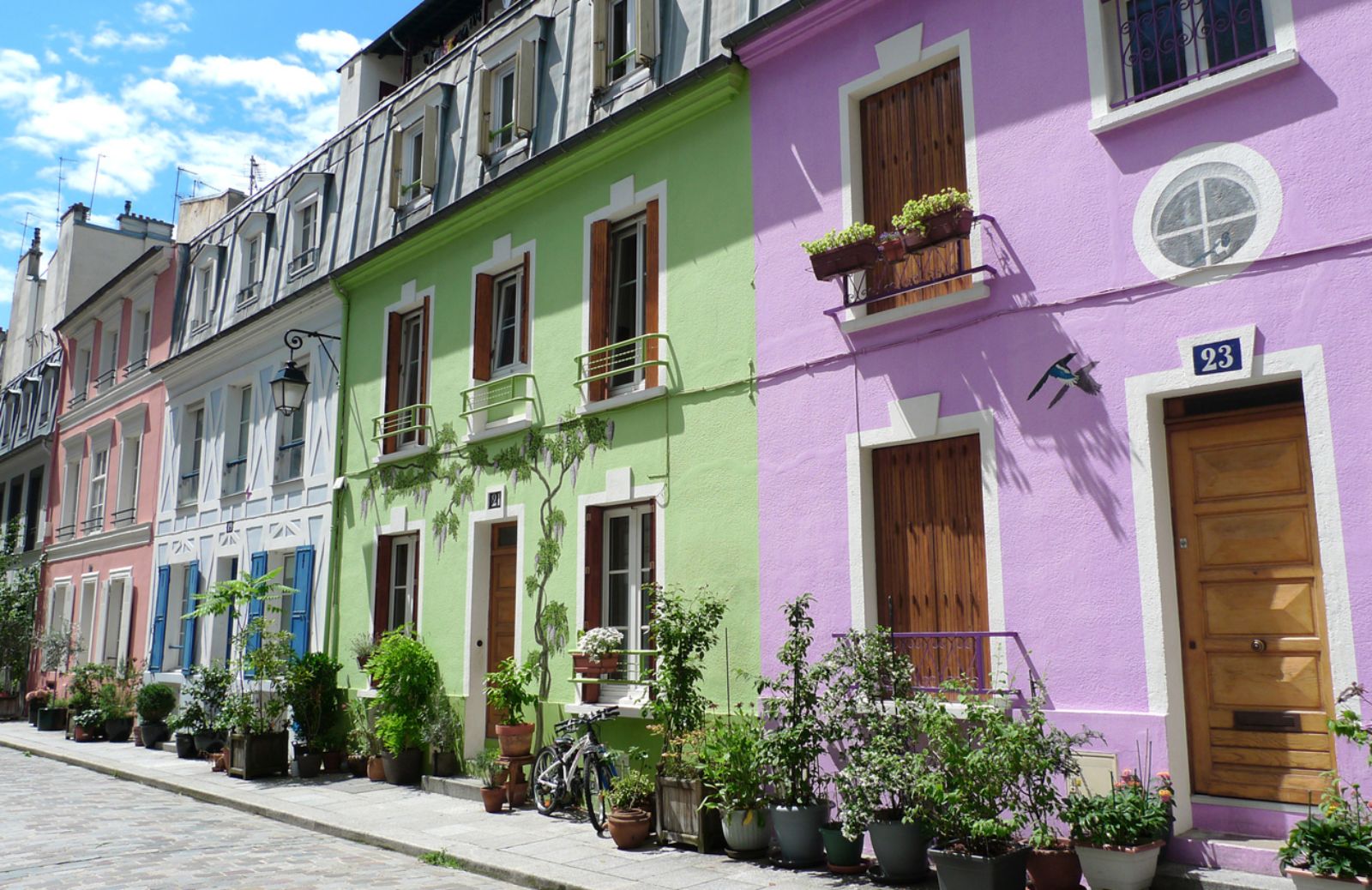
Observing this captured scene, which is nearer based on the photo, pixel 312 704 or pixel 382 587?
pixel 312 704

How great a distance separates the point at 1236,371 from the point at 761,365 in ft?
12.8

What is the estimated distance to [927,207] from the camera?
7.96m

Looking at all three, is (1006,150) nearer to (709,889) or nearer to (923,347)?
(923,347)

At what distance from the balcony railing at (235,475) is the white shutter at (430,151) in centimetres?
640

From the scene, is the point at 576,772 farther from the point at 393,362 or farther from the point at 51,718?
the point at 51,718

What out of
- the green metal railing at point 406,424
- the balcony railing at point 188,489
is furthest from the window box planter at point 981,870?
the balcony railing at point 188,489

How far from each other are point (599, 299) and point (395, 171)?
16.5 ft

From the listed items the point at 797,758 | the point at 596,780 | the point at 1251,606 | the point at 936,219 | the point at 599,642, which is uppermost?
the point at 936,219

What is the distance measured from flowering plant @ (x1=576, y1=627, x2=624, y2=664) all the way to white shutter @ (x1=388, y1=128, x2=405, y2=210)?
724cm

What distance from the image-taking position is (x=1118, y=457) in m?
7.04

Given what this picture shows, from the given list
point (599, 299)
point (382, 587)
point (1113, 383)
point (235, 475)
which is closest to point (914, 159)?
point (1113, 383)

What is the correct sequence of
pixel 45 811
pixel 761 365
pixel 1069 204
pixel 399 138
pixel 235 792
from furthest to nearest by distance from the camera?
pixel 399 138
pixel 235 792
pixel 45 811
pixel 761 365
pixel 1069 204

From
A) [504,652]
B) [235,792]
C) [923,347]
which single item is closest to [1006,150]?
[923,347]

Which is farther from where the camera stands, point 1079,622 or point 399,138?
point 399,138
